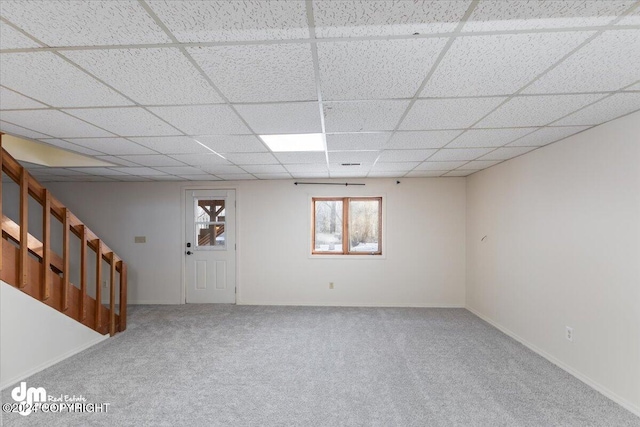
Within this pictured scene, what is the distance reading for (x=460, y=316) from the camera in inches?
171

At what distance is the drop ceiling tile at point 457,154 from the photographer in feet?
10.2

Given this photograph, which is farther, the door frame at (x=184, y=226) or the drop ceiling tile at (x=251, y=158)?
the door frame at (x=184, y=226)

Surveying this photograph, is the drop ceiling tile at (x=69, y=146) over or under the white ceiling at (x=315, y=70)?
under

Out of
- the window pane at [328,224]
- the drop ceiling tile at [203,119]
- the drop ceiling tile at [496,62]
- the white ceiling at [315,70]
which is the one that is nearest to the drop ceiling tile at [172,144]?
the white ceiling at [315,70]

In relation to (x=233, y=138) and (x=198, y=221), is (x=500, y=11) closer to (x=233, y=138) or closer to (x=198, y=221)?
(x=233, y=138)

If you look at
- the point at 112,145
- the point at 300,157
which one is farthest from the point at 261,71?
the point at 112,145

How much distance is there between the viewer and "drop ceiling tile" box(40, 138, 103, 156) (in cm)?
265

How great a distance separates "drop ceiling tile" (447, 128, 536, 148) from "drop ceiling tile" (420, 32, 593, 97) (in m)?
0.83

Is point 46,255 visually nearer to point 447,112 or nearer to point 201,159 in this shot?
point 201,159

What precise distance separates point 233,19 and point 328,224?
4.18 meters

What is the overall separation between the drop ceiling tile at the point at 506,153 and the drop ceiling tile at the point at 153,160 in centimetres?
380

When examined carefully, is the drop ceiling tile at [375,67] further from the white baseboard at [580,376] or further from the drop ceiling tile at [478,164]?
the white baseboard at [580,376]

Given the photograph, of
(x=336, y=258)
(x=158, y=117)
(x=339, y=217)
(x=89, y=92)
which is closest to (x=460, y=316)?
(x=336, y=258)

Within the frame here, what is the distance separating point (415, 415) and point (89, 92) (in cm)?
308
